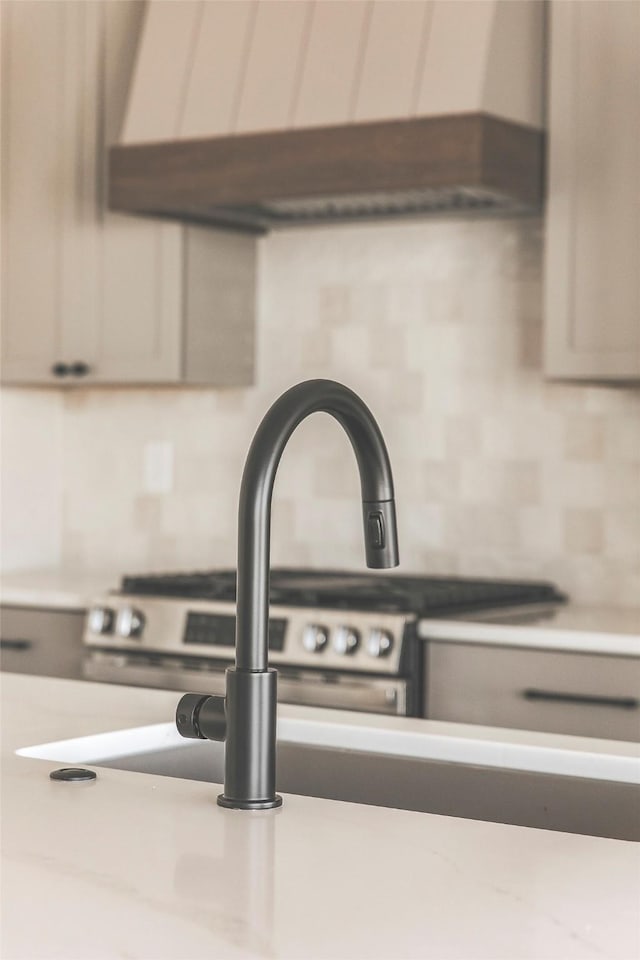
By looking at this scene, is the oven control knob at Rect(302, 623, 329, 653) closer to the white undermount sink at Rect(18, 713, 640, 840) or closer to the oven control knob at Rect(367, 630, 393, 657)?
the oven control knob at Rect(367, 630, 393, 657)

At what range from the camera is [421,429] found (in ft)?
12.3

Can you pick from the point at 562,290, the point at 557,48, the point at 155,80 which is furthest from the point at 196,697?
the point at 155,80

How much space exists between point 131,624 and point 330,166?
1.19 metres

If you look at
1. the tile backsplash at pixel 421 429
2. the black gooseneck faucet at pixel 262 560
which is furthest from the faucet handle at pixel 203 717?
the tile backsplash at pixel 421 429

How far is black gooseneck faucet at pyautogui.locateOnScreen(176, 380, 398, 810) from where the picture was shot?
1203mm

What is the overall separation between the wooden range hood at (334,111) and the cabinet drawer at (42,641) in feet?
3.52

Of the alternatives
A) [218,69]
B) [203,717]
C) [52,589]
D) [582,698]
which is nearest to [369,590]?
[582,698]

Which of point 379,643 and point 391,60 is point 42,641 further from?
point 391,60

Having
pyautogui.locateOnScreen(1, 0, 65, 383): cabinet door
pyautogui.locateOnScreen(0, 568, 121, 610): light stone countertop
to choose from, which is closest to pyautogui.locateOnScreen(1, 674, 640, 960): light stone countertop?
pyautogui.locateOnScreen(0, 568, 121, 610): light stone countertop

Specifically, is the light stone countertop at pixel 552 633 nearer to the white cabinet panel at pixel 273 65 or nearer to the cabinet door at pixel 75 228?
the cabinet door at pixel 75 228

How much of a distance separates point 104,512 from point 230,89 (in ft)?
4.69

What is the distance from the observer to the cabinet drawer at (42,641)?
3.55 meters

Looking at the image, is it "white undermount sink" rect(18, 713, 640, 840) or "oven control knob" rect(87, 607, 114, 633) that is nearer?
"white undermount sink" rect(18, 713, 640, 840)

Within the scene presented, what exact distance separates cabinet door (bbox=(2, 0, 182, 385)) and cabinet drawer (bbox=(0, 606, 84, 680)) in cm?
66
